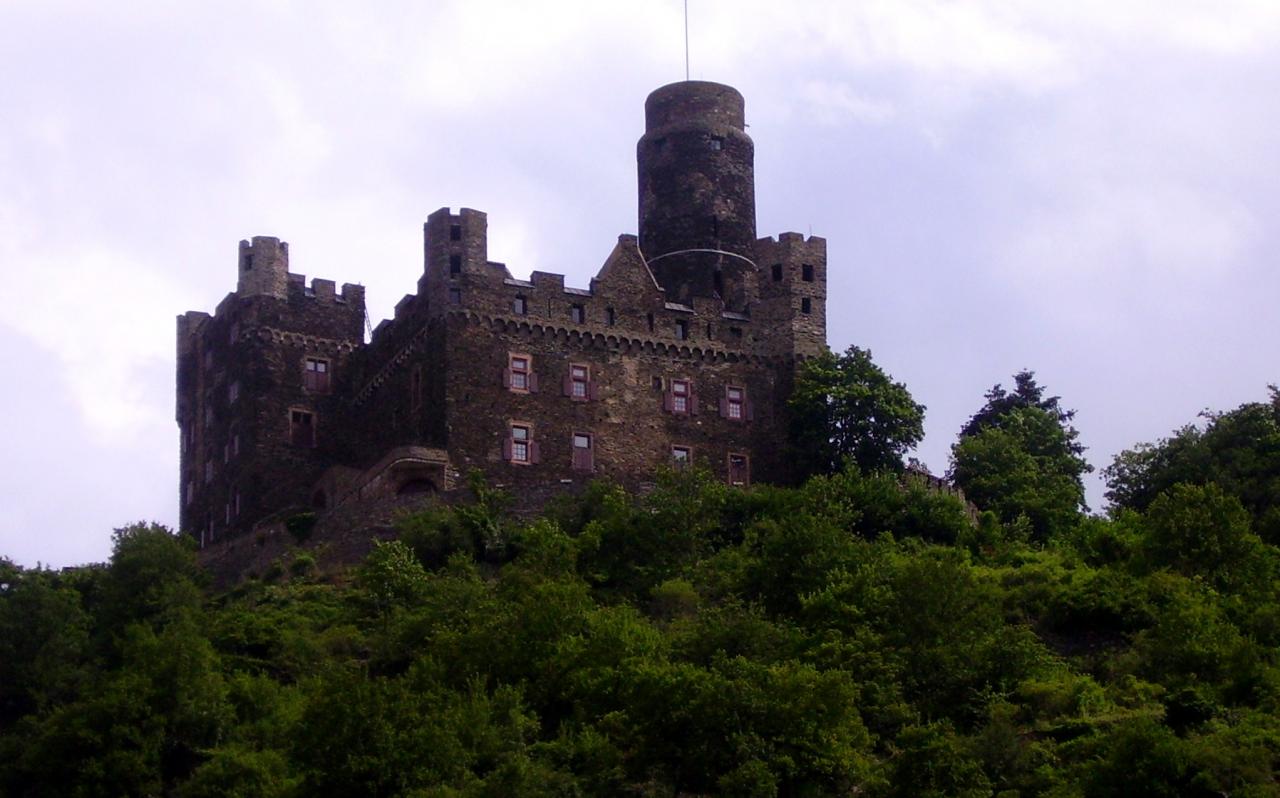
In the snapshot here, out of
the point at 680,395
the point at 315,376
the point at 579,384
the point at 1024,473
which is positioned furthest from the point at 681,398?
the point at 315,376

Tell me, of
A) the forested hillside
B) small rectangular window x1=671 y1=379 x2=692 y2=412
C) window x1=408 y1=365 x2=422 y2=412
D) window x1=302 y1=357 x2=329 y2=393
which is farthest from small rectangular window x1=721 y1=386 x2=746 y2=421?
window x1=302 y1=357 x2=329 y2=393

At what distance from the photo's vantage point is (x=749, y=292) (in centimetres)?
9869

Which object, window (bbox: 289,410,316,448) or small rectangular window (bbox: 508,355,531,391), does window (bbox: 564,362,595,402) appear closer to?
small rectangular window (bbox: 508,355,531,391)

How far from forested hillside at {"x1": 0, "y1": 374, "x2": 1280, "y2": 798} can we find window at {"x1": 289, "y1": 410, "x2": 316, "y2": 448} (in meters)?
10.6

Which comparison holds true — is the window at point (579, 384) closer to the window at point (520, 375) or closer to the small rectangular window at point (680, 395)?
the window at point (520, 375)

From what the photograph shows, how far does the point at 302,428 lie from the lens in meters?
98.5

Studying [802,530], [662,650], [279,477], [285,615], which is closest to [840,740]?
[662,650]

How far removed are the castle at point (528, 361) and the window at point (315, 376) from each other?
1.9 inches

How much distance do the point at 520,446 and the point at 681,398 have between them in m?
6.15

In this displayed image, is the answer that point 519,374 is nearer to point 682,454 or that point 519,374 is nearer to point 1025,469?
point 682,454

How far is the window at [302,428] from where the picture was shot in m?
98.4

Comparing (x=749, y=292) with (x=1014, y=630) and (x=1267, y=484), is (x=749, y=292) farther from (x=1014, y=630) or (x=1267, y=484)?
(x=1014, y=630)

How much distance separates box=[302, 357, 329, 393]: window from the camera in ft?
325

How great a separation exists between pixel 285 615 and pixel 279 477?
48.8 ft
